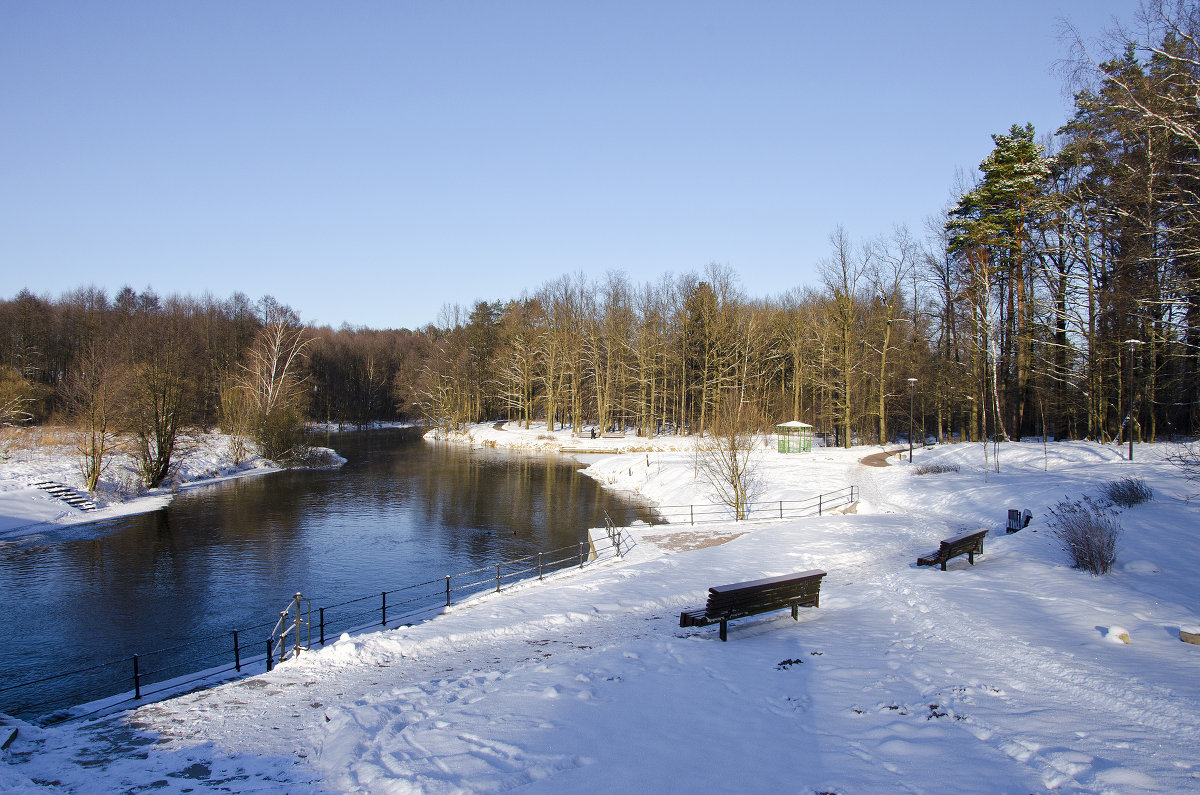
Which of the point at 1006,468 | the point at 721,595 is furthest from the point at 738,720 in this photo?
the point at 1006,468

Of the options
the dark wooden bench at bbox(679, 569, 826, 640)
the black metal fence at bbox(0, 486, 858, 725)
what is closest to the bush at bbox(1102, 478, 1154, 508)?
the dark wooden bench at bbox(679, 569, 826, 640)

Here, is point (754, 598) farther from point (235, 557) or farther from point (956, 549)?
point (235, 557)

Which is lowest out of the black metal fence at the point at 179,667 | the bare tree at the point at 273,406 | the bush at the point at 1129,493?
the black metal fence at the point at 179,667

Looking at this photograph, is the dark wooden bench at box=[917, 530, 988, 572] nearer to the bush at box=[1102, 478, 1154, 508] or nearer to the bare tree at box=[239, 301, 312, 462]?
the bush at box=[1102, 478, 1154, 508]

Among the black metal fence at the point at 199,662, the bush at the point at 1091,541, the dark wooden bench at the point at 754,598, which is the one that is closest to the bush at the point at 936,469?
the bush at the point at 1091,541

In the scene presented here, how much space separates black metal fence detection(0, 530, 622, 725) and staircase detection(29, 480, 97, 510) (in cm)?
2083

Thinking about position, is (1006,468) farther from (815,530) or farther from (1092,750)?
(1092,750)

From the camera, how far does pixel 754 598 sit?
34.0 feet

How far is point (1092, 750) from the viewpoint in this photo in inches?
229

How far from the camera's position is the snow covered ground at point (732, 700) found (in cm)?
582

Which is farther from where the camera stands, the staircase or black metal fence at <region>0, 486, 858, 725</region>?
the staircase

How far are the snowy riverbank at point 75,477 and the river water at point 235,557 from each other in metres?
1.65

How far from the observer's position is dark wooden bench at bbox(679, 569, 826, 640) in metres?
9.97

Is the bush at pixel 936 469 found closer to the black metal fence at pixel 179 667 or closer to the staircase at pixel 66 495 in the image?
the black metal fence at pixel 179 667
